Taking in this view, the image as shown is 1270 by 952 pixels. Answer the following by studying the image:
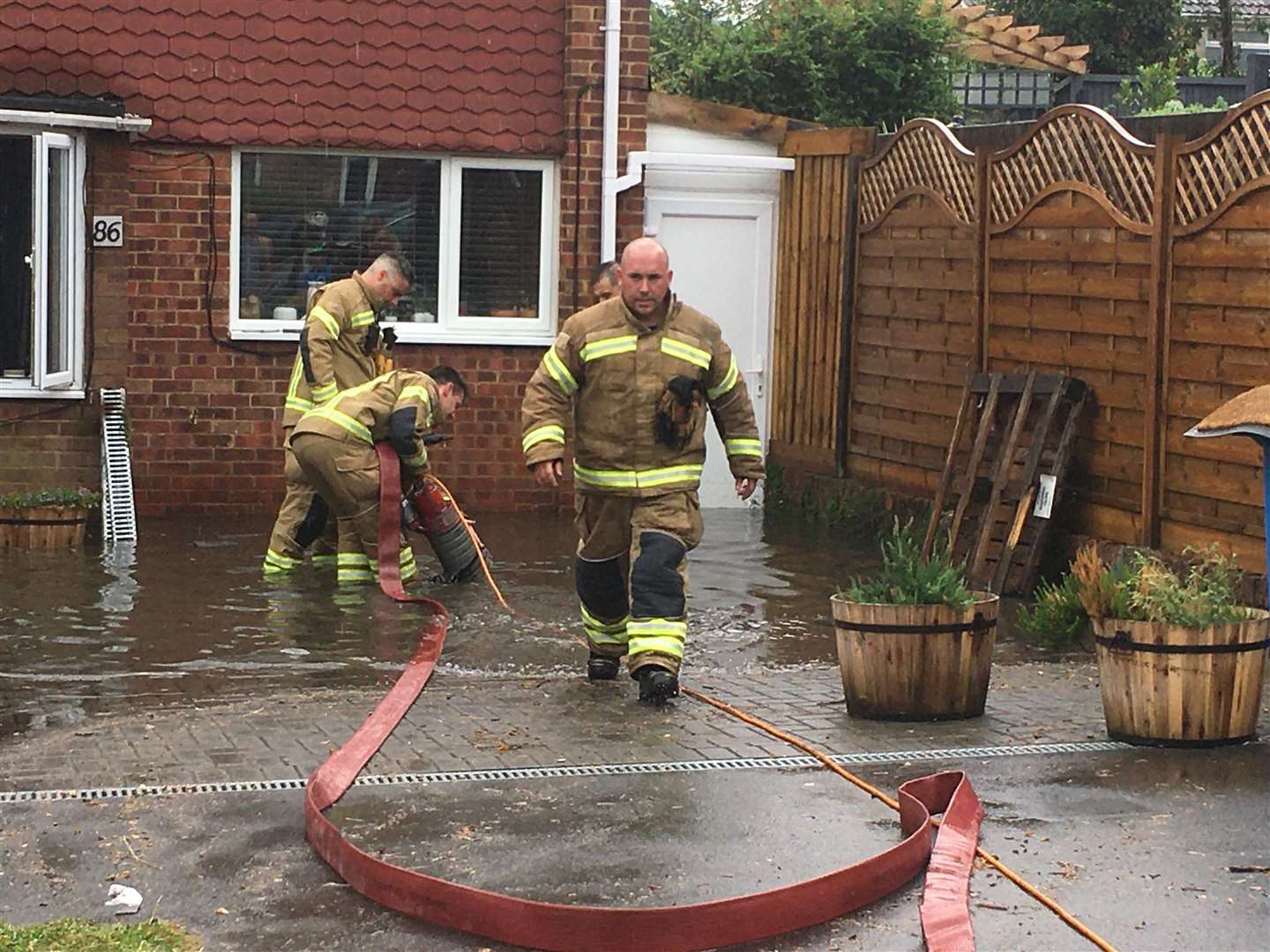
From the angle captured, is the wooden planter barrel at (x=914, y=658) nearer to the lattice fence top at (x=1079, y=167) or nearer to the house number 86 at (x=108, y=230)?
the lattice fence top at (x=1079, y=167)

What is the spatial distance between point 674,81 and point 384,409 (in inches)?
389

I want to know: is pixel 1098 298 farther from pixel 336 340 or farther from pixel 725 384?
pixel 336 340

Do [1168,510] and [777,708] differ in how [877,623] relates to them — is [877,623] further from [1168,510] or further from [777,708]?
[1168,510]

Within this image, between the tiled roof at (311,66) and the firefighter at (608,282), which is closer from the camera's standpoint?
the firefighter at (608,282)

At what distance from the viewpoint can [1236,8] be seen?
106 feet

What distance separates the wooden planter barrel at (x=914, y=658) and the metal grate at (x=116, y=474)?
6.92 meters

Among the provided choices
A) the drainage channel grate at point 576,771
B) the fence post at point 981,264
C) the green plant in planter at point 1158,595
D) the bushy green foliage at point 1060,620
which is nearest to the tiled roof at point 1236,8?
the fence post at point 981,264

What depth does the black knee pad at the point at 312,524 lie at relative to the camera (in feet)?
39.1

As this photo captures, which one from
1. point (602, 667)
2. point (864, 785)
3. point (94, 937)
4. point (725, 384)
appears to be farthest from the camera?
point (602, 667)

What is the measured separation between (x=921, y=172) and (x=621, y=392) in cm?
605

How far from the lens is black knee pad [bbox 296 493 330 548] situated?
1193cm

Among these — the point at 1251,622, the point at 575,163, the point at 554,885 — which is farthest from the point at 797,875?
the point at 575,163

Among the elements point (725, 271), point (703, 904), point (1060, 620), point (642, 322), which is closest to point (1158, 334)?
point (1060, 620)

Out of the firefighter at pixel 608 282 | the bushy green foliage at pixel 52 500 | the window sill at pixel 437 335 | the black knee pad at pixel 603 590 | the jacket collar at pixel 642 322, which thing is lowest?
the bushy green foliage at pixel 52 500
